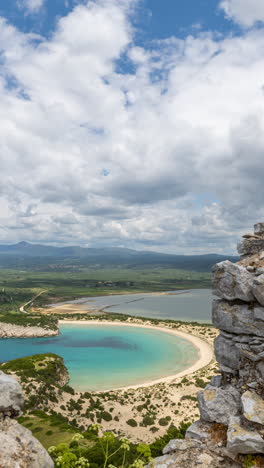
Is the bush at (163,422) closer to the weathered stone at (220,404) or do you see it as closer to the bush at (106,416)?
the bush at (106,416)

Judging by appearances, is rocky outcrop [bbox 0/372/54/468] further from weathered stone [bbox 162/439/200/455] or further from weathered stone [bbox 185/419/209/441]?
weathered stone [bbox 185/419/209/441]

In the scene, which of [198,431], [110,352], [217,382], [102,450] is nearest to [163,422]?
[102,450]

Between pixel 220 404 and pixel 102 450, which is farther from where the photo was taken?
pixel 102 450

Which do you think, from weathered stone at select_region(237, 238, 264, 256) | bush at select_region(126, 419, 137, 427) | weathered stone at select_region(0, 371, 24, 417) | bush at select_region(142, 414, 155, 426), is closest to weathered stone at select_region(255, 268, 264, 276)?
weathered stone at select_region(237, 238, 264, 256)

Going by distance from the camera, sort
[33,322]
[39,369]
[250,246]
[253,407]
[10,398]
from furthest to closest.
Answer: [33,322] → [39,369] → [250,246] → [253,407] → [10,398]

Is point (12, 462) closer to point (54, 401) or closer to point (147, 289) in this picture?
point (54, 401)

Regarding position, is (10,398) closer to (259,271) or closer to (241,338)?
(241,338)
